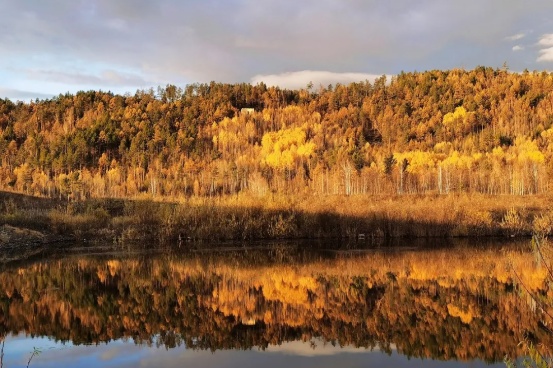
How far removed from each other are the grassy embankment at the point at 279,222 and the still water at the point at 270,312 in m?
8.03

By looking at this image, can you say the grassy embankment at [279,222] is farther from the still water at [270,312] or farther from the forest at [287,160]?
the still water at [270,312]

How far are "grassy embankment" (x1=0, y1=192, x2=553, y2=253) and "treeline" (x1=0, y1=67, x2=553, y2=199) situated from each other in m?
25.8

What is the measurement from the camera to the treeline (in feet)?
207

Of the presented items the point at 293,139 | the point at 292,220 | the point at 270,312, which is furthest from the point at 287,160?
the point at 270,312

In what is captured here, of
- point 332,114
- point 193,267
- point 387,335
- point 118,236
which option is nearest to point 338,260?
point 193,267

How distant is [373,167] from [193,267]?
52.2 meters

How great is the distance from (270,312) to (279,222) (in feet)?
51.3

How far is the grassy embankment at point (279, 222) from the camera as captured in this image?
2730 cm

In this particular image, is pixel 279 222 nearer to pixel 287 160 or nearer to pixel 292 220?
pixel 292 220

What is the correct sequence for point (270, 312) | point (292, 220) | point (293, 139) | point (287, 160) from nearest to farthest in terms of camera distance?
1. point (270, 312)
2. point (292, 220)
3. point (287, 160)
4. point (293, 139)

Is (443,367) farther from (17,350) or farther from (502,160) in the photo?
(502,160)

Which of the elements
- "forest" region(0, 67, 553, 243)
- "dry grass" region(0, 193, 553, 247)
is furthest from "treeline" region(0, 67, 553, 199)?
"dry grass" region(0, 193, 553, 247)

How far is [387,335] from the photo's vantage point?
9.97 m

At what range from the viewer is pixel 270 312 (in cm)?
1191
